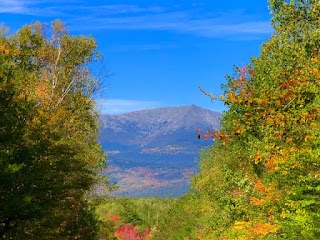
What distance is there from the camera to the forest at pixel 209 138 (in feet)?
59.5

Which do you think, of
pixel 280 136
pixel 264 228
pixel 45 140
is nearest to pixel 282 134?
pixel 280 136

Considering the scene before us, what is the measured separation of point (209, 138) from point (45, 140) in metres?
16.0

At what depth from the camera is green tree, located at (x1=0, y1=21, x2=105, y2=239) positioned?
1079 inches

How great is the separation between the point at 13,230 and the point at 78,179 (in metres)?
9.42

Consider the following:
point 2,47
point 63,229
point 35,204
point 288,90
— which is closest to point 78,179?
point 63,229

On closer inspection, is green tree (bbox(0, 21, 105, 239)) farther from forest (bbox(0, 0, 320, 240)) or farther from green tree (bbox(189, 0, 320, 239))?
green tree (bbox(189, 0, 320, 239))

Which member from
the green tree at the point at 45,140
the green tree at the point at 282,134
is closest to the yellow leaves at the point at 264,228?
the green tree at the point at 282,134

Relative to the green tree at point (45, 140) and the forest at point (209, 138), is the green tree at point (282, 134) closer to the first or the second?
the forest at point (209, 138)

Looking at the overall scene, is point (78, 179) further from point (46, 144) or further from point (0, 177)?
point (0, 177)

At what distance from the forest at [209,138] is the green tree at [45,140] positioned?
8 cm

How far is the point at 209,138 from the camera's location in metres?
18.9

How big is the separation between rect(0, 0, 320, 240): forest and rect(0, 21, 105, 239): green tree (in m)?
0.08

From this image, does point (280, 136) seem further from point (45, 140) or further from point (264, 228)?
point (45, 140)

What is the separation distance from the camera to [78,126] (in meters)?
45.1
